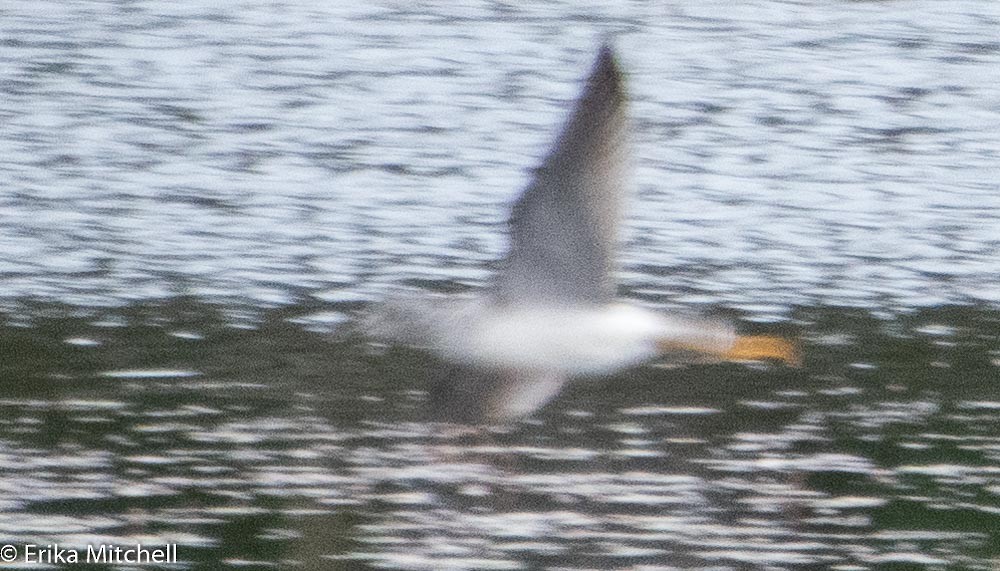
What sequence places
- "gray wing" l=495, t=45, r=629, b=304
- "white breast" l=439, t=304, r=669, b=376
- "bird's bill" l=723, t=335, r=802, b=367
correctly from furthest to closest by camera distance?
"bird's bill" l=723, t=335, r=802, b=367 < "white breast" l=439, t=304, r=669, b=376 < "gray wing" l=495, t=45, r=629, b=304

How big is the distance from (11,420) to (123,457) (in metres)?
0.52

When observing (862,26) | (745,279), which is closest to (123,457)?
(745,279)

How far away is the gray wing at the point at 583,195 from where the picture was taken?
6492 millimetres

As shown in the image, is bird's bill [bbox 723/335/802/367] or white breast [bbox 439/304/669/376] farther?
bird's bill [bbox 723/335/802/367]

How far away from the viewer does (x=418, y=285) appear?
28.8 feet

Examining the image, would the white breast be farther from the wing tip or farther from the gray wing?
the wing tip

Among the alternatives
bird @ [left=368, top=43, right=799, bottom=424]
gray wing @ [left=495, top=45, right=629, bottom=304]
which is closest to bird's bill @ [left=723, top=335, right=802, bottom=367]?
bird @ [left=368, top=43, right=799, bottom=424]

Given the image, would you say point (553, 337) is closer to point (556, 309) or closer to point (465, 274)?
point (556, 309)

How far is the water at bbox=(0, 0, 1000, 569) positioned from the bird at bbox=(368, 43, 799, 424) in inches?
7.7

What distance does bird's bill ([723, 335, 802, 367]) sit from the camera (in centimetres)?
778

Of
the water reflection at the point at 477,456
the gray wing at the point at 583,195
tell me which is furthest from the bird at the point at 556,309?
the water reflection at the point at 477,456

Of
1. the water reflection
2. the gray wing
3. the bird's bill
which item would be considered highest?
the gray wing

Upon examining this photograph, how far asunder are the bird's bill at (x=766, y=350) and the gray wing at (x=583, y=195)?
121 centimetres

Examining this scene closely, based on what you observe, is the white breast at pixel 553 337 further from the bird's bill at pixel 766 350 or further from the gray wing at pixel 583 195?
the bird's bill at pixel 766 350
